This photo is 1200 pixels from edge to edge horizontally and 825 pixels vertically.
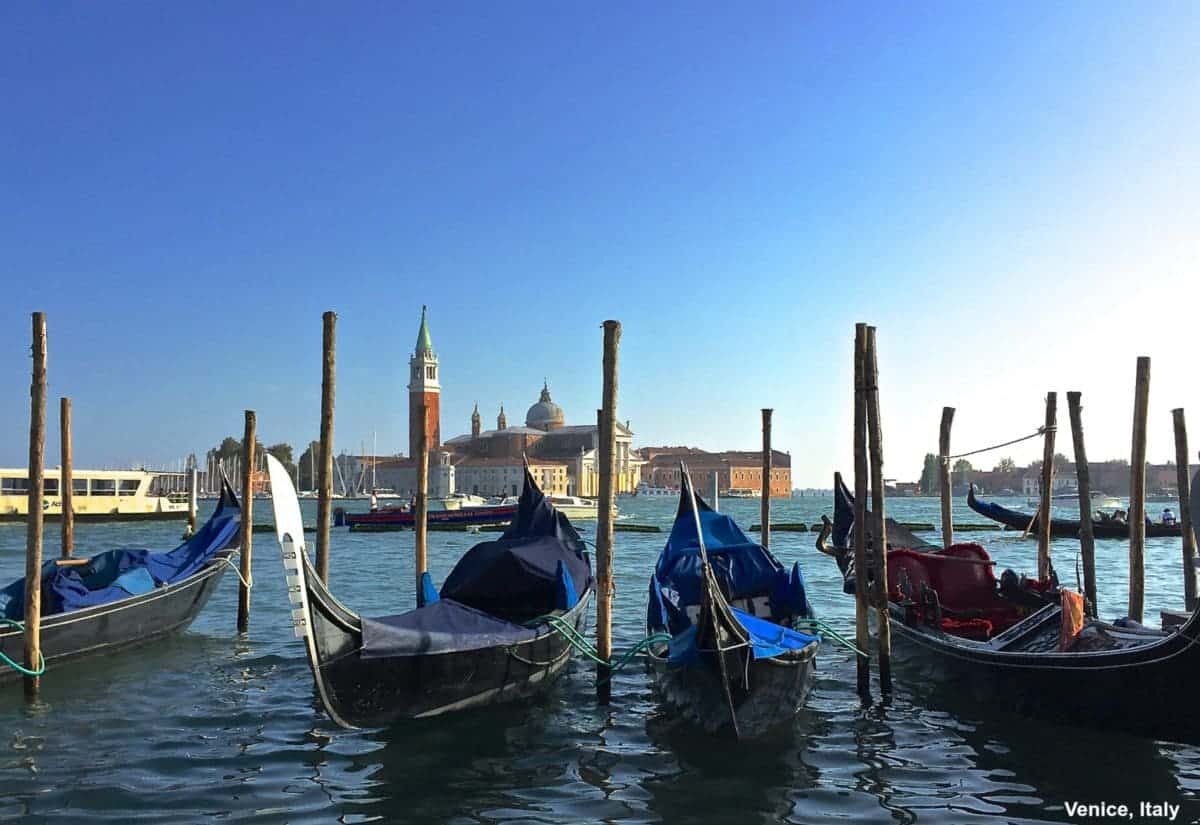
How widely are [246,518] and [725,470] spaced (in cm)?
9054

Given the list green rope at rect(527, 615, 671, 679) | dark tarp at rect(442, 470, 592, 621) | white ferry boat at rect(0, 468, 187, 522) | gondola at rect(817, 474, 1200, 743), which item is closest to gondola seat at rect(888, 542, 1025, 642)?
gondola at rect(817, 474, 1200, 743)

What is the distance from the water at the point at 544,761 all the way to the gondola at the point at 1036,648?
0.16 meters

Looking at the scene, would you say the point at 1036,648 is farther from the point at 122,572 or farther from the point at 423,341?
the point at 423,341

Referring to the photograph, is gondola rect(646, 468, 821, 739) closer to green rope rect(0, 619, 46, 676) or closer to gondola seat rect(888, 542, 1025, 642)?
gondola seat rect(888, 542, 1025, 642)

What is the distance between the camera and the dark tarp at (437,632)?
17.2 ft

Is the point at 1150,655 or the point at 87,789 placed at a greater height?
the point at 1150,655

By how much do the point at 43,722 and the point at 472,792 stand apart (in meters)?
2.97

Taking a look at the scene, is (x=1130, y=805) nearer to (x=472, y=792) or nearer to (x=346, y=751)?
(x=472, y=792)

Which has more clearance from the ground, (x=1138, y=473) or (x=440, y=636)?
(x=1138, y=473)

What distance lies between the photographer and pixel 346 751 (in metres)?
5.27

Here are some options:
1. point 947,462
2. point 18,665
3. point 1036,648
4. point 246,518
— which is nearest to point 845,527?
point 947,462

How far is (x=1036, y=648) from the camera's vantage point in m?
5.93

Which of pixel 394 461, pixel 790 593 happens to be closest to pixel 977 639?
pixel 790 593

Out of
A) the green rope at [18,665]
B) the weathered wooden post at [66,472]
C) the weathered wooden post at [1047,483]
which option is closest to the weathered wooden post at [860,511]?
the weathered wooden post at [1047,483]
